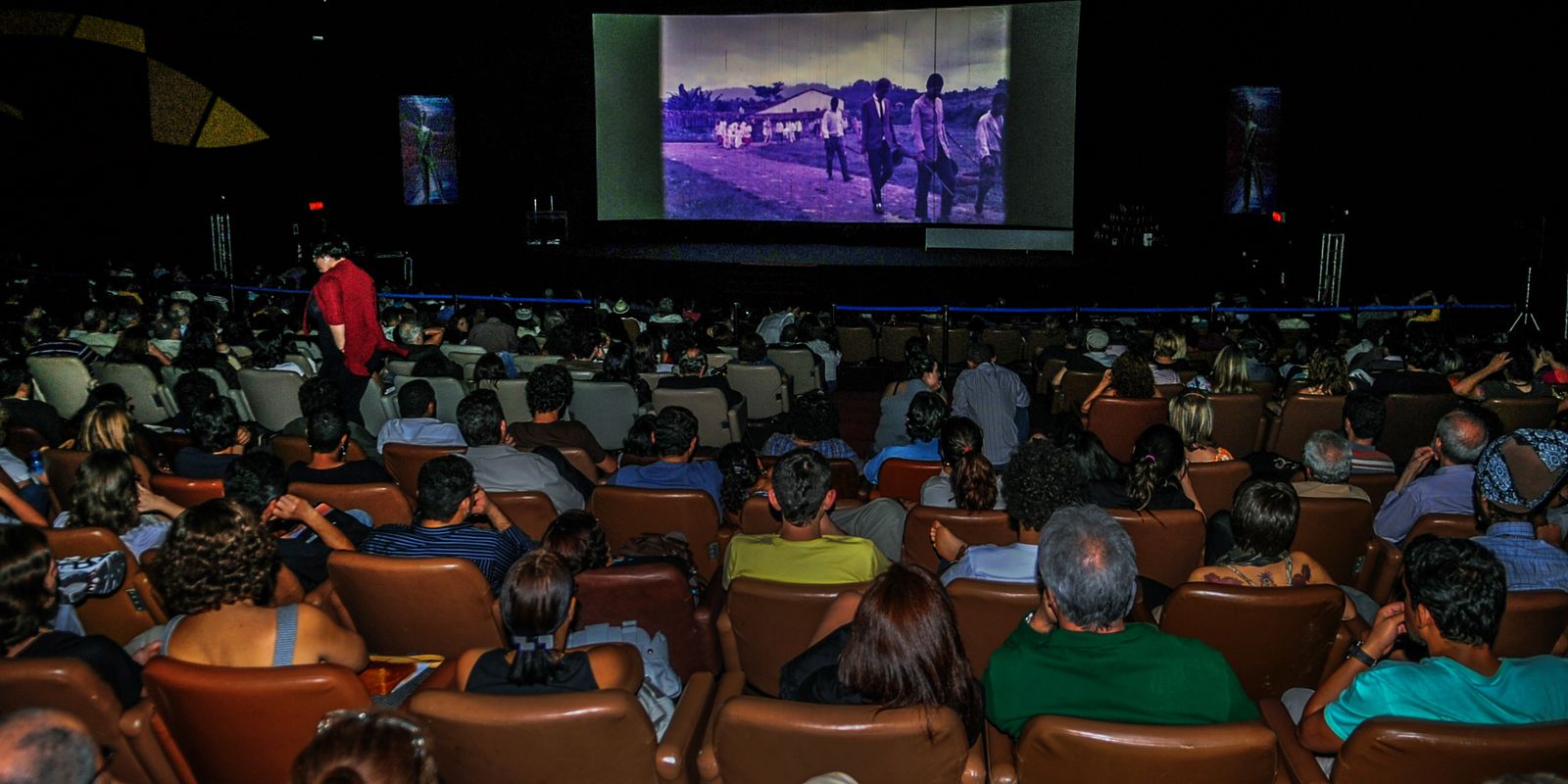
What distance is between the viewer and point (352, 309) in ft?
24.1

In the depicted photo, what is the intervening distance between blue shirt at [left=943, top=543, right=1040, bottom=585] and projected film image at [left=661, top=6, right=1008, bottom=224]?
612 inches

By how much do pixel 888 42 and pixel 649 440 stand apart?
14317 mm

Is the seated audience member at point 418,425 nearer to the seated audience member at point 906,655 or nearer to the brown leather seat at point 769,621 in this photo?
the brown leather seat at point 769,621

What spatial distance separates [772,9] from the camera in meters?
18.4

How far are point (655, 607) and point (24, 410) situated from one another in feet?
14.9

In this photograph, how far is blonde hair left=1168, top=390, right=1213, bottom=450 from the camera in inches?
208

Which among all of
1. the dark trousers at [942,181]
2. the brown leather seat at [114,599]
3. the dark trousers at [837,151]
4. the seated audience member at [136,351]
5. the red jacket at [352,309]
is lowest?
the brown leather seat at [114,599]

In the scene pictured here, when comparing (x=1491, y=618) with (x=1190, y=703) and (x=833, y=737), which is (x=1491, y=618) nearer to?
(x=1190, y=703)

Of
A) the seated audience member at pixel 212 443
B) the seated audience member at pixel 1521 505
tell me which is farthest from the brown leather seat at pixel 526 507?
the seated audience member at pixel 1521 505

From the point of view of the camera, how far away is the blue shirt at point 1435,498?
14.9 ft

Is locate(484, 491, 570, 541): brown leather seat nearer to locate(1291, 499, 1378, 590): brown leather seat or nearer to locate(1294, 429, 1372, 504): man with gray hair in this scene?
locate(1291, 499, 1378, 590): brown leather seat

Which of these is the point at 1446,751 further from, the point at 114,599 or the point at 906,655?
the point at 114,599

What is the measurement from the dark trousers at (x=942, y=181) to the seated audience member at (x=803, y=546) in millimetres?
15370

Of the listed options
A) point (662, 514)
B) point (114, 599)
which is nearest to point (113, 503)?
point (114, 599)
